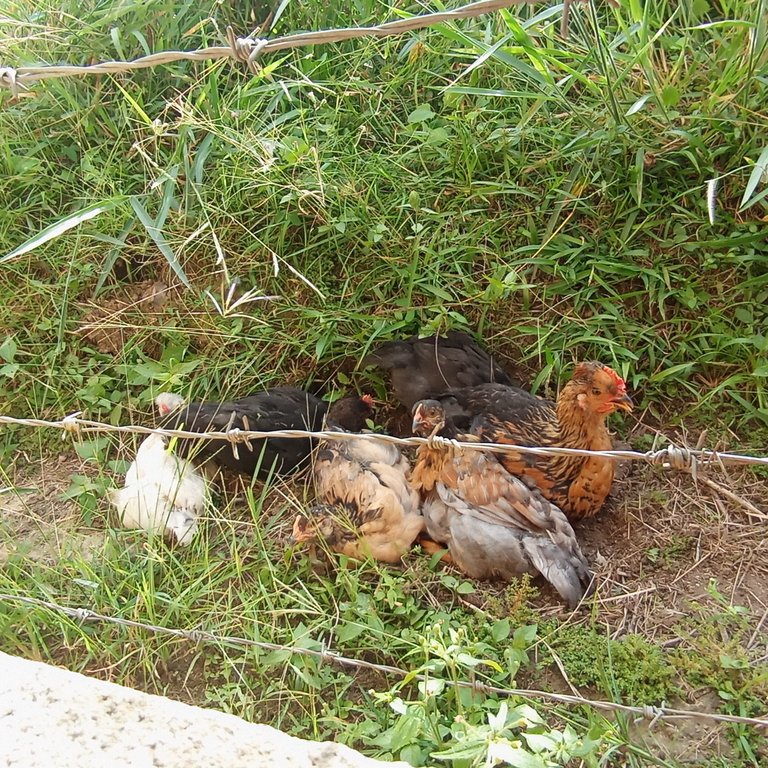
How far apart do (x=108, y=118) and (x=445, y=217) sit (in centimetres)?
147

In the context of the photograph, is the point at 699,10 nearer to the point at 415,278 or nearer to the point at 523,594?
the point at 415,278

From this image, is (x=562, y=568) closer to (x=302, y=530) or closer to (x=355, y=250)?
(x=302, y=530)

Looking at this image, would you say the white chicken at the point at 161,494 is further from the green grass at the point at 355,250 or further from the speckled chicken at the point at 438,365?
the speckled chicken at the point at 438,365

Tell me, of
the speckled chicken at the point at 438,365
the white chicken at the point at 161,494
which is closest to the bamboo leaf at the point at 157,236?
the white chicken at the point at 161,494

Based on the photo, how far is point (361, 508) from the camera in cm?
217

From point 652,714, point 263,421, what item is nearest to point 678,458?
point 652,714

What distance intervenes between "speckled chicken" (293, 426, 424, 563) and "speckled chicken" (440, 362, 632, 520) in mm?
341

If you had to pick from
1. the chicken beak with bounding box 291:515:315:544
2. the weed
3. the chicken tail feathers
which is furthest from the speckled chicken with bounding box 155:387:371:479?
the weed

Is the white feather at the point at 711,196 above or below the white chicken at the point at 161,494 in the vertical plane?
above

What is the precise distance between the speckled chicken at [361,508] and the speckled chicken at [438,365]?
0.96 ft

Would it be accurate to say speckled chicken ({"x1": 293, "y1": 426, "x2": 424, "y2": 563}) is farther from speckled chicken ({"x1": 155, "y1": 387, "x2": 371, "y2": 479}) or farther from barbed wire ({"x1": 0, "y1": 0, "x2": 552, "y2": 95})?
barbed wire ({"x1": 0, "y1": 0, "x2": 552, "y2": 95})

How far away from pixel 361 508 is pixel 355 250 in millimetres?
955

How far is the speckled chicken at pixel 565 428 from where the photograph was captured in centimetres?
209

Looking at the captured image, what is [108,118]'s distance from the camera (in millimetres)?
2863
